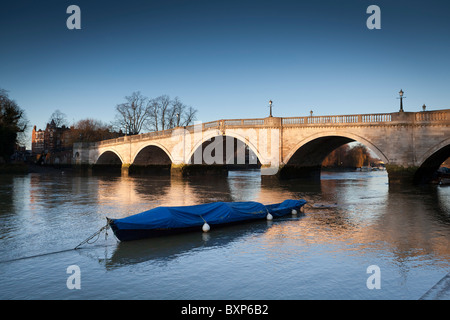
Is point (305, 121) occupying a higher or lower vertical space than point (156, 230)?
higher

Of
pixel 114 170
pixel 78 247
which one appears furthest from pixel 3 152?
pixel 78 247

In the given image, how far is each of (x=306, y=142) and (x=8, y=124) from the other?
4030 cm

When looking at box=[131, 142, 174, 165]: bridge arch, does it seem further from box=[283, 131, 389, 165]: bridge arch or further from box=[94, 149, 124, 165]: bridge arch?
box=[283, 131, 389, 165]: bridge arch

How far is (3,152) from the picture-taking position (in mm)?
45812

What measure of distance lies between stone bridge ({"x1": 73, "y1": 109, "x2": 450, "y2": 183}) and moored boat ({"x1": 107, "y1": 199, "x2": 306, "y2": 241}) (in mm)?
16542

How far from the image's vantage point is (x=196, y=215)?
429 inches

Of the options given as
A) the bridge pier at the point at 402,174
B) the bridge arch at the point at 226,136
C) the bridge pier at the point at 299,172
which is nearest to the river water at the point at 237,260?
the bridge pier at the point at 402,174

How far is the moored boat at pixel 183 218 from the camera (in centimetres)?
938

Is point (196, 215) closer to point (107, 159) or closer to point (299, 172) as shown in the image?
point (299, 172)

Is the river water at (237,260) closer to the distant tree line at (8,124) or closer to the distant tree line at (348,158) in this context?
the distant tree line at (8,124)

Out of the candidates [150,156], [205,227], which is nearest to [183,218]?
[205,227]
